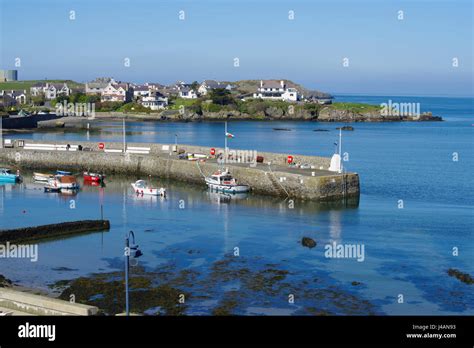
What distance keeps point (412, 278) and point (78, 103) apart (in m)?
97.3

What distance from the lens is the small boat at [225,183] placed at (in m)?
33.2

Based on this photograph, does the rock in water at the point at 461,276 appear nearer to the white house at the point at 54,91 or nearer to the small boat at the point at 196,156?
the small boat at the point at 196,156

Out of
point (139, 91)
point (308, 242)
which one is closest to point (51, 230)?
point (308, 242)

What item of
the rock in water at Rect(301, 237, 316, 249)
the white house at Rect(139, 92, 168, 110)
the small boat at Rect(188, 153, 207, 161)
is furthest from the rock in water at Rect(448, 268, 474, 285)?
the white house at Rect(139, 92, 168, 110)

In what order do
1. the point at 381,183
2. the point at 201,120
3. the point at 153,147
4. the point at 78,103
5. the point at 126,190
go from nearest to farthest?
the point at 126,190
the point at 381,183
the point at 153,147
the point at 201,120
the point at 78,103

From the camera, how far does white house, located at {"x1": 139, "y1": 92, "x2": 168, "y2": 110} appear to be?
4306 inches

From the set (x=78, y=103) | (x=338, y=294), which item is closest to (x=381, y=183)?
(x=338, y=294)

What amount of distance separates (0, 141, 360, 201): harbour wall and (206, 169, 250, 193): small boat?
1.74 feet

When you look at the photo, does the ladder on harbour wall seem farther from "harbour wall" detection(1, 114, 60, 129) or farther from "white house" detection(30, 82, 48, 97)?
"white house" detection(30, 82, 48, 97)
